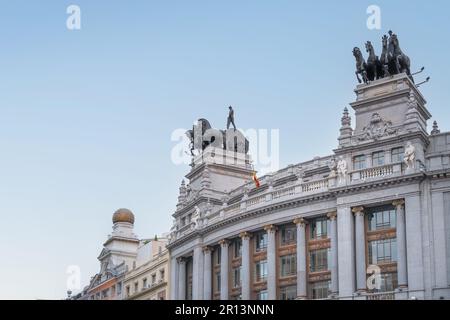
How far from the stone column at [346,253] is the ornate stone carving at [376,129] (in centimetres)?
716

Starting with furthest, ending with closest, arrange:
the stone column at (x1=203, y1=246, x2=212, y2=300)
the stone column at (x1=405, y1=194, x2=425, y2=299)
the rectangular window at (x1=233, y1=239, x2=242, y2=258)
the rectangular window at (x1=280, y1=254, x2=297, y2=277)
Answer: the stone column at (x1=203, y1=246, x2=212, y2=300)
the rectangular window at (x1=233, y1=239, x2=242, y2=258)
the rectangular window at (x1=280, y1=254, x2=297, y2=277)
the stone column at (x1=405, y1=194, x2=425, y2=299)

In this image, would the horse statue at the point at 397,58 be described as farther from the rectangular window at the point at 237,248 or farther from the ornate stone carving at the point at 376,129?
the rectangular window at the point at 237,248

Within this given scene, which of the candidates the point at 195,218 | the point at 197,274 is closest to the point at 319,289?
the point at 197,274

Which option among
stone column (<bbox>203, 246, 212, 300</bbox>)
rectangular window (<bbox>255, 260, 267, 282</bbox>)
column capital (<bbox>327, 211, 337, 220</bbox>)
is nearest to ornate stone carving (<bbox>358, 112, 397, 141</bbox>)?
column capital (<bbox>327, 211, 337, 220</bbox>)

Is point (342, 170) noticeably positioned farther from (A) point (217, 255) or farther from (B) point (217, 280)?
(B) point (217, 280)

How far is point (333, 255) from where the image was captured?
8094 centimetres

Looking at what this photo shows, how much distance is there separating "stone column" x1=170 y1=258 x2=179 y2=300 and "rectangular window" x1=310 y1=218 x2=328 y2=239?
23600 millimetres

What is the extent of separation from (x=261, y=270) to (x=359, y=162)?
16.3 meters

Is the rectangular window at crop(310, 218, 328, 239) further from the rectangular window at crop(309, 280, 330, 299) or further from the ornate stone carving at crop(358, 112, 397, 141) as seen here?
the ornate stone carving at crop(358, 112, 397, 141)

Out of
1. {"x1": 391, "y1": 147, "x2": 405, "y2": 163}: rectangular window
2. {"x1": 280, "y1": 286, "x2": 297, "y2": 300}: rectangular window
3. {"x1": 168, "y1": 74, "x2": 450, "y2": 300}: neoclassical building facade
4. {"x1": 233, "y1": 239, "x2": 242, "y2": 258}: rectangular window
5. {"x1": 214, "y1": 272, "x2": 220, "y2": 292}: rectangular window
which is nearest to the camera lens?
{"x1": 168, "y1": 74, "x2": 450, "y2": 300}: neoclassical building facade

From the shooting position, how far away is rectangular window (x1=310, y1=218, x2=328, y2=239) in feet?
275

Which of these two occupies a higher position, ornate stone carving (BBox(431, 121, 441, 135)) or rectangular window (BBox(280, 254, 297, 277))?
ornate stone carving (BBox(431, 121, 441, 135))

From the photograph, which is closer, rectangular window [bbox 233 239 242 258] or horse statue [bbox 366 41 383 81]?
horse statue [bbox 366 41 383 81]
